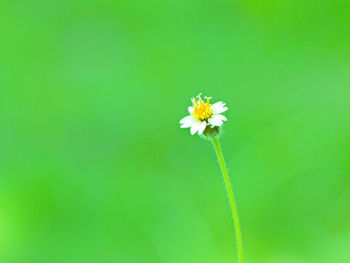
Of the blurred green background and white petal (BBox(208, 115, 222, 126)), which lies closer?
white petal (BBox(208, 115, 222, 126))

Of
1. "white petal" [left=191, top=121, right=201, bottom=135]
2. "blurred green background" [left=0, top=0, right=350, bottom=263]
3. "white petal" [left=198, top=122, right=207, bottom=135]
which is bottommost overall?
"white petal" [left=198, top=122, right=207, bottom=135]

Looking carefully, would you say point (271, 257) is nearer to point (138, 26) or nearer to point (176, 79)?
point (176, 79)

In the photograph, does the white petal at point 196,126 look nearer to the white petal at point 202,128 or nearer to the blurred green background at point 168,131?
the white petal at point 202,128

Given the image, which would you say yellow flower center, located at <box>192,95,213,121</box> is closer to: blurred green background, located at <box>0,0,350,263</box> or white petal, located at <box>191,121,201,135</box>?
white petal, located at <box>191,121,201,135</box>

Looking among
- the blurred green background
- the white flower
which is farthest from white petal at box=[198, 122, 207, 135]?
the blurred green background

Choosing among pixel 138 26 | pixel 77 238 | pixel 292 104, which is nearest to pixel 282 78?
pixel 292 104

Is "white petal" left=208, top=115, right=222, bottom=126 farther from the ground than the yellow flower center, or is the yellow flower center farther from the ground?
the yellow flower center

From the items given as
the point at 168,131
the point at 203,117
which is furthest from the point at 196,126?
the point at 168,131

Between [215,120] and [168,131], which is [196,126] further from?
[168,131]
